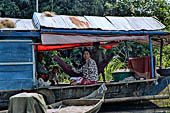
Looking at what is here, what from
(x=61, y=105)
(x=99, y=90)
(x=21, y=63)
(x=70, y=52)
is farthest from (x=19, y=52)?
(x=70, y=52)

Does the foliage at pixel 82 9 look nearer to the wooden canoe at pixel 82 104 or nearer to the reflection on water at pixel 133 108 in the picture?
the reflection on water at pixel 133 108

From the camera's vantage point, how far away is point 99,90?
6.82m

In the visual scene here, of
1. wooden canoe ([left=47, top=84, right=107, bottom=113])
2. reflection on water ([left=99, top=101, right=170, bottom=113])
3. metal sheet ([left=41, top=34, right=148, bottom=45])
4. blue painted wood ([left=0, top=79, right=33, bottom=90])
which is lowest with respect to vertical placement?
reflection on water ([left=99, top=101, right=170, bottom=113])

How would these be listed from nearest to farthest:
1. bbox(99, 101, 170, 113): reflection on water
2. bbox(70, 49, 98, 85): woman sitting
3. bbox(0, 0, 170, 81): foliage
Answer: bbox(99, 101, 170, 113): reflection on water → bbox(70, 49, 98, 85): woman sitting → bbox(0, 0, 170, 81): foliage

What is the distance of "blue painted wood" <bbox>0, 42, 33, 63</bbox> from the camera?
6492mm

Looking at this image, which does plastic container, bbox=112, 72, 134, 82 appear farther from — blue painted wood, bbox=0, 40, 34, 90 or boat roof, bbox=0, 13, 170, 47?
blue painted wood, bbox=0, 40, 34, 90

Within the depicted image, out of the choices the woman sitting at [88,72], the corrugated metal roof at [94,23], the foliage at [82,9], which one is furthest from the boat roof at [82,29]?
the foliage at [82,9]

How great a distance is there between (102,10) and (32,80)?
882 centimetres

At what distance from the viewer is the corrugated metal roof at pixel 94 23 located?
6959mm

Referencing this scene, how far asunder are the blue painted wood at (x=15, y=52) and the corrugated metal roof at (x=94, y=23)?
685mm

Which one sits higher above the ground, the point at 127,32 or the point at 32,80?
the point at 127,32

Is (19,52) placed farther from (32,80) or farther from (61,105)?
(61,105)

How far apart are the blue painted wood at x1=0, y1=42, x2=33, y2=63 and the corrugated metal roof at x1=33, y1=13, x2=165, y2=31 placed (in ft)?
2.25

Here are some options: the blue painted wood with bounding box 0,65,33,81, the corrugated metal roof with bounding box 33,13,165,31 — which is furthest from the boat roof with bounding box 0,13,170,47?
the blue painted wood with bounding box 0,65,33,81
